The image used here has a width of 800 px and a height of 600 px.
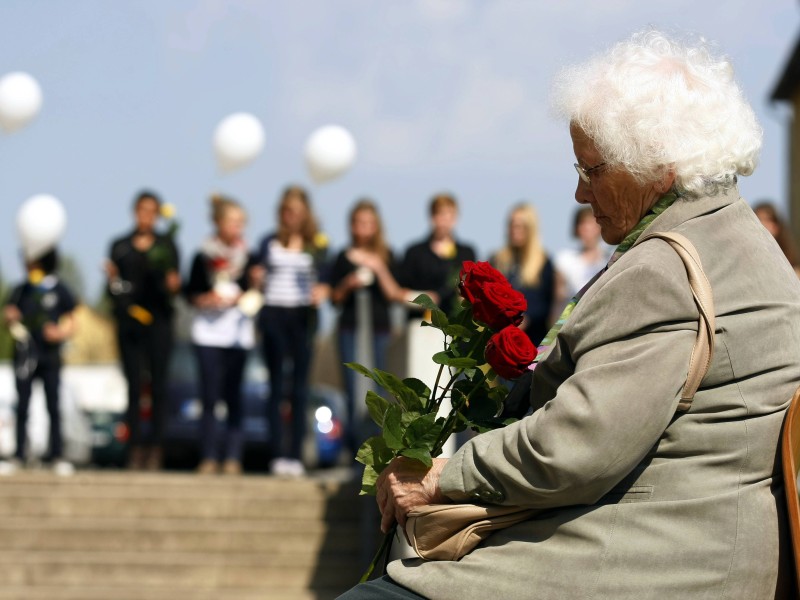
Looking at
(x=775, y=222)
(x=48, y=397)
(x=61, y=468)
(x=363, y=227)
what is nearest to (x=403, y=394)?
(x=775, y=222)

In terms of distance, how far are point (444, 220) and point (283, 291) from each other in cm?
129

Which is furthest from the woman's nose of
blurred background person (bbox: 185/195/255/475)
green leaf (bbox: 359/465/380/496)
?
blurred background person (bbox: 185/195/255/475)

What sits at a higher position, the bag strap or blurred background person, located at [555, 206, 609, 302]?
the bag strap

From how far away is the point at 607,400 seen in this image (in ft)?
8.96

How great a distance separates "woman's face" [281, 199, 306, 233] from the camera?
10.7 m

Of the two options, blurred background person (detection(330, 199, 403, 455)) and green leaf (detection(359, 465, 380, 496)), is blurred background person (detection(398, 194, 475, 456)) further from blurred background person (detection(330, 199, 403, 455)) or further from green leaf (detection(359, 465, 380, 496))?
green leaf (detection(359, 465, 380, 496))

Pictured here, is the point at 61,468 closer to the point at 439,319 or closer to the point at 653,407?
the point at 439,319

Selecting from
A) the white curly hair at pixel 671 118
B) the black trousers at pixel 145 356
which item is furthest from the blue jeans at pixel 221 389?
the white curly hair at pixel 671 118

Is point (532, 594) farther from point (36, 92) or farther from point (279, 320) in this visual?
point (36, 92)

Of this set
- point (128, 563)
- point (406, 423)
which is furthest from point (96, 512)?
point (406, 423)

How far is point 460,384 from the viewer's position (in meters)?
3.25

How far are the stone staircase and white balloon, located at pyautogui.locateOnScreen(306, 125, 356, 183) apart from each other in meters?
2.67

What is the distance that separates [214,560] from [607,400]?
7.52 m

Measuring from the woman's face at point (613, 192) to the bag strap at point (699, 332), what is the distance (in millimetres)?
262
